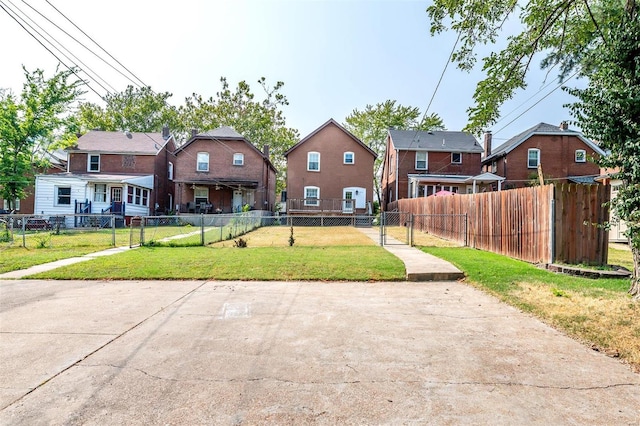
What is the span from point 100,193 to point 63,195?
8.04ft

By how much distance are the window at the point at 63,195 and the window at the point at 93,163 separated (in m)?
3.38

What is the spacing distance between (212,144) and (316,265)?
77.3ft

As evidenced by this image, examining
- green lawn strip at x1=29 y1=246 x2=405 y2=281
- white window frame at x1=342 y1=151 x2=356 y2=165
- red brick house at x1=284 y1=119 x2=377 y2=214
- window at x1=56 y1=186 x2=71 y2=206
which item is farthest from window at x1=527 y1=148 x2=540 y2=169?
window at x1=56 y1=186 x2=71 y2=206

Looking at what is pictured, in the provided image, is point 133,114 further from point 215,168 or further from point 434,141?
point 434,141

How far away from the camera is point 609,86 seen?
557cm

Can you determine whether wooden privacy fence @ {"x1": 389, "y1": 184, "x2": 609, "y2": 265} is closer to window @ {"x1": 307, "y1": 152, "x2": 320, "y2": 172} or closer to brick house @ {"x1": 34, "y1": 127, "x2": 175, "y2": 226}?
window @ {"x1": 307, "y1": 152, "x2": 320, "y2": 172}

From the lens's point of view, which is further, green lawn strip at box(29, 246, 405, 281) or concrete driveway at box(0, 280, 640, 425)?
green lawn strip at box(29, 246, 405, 281)

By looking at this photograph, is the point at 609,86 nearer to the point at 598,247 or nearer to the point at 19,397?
the point at 598,247

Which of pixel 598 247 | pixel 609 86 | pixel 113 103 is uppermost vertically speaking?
pixel 113 103

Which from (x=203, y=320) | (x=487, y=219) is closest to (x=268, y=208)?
(x=487, y=219)

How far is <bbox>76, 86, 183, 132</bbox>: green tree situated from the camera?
43.0m

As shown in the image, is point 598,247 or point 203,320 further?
point 598,247

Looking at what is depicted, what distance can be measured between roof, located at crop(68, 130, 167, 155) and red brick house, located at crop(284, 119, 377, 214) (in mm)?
11652

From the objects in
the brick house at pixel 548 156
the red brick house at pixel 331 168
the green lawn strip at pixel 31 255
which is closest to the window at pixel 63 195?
the green lawn strip at pixel 31 255
